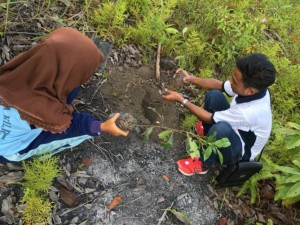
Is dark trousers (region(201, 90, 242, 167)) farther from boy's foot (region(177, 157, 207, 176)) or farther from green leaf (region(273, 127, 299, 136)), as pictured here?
green leaf (region(273, 127, 299, 136))

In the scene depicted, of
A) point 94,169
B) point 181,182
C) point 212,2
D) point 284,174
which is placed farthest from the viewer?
point 212,2

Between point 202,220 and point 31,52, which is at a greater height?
point 31,52

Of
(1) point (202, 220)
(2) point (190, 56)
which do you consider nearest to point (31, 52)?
(1) point (202, 220)

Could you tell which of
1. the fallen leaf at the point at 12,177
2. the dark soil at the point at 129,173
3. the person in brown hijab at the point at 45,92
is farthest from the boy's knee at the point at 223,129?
the fallen leaf at the point at 12,177

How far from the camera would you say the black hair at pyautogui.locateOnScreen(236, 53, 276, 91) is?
315 cm

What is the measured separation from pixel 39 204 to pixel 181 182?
147 cm

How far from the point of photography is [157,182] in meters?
3.55

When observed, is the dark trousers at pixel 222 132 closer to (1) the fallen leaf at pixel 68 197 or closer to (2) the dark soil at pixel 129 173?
(2) the dark soil at pixel 129 173

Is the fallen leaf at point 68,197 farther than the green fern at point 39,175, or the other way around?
the fallen leaf at point 68,197

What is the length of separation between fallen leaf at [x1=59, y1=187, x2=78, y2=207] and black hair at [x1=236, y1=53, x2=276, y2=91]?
6.14ft

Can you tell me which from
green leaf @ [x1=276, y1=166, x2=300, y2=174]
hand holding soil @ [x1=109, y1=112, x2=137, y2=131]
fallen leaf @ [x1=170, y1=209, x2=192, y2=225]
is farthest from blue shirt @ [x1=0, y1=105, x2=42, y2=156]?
green leaf @ [x1=276, y1=166, x2=300, y2=174]

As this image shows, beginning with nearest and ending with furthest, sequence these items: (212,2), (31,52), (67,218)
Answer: (31,52) < (67,218) < (212,2)

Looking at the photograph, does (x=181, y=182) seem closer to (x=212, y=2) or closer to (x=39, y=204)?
(x=39, y=204)

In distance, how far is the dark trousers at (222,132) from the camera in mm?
3385
